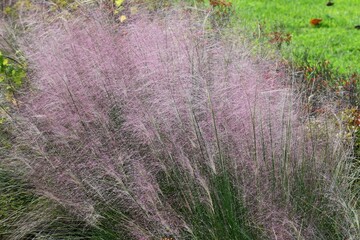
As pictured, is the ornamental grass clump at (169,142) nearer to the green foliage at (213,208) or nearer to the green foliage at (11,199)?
the green foliage at (213,208)

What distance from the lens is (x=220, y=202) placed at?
9.55 ft

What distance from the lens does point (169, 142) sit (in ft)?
10.8

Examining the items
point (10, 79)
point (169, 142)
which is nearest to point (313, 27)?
point (10, 79)

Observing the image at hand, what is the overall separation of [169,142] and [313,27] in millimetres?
4943

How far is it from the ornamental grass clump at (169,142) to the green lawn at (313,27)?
224 cm

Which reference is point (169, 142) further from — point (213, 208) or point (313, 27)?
point (313, 27)

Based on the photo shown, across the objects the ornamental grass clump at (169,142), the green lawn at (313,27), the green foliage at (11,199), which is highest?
the ornamental grass clump at (169,142)

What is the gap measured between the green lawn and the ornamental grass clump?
2241 mm

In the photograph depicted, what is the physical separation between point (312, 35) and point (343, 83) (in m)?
2.67

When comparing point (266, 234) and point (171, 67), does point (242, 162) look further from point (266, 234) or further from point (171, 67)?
point (171, 67)

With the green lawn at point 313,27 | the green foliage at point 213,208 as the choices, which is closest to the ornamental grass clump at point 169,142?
the green foliage at point 213,208

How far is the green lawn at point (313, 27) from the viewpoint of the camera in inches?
257

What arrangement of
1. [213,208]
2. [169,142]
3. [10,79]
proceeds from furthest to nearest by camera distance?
[10,79]
[169,142]
[213,208]

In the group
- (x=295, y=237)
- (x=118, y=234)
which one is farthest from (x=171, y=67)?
(x=295, y=237)
